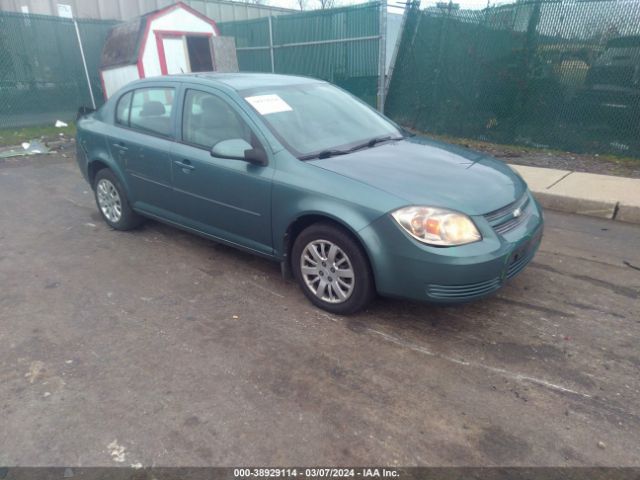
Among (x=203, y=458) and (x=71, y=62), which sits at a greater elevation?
(x=71, y=62)

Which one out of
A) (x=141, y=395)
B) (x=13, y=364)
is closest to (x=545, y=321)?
(x=141, y=395)

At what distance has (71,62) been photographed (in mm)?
12227

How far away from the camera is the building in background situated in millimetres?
14609

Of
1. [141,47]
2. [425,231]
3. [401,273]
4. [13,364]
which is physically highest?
[141,47]

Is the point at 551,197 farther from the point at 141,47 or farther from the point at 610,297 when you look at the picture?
the point at 141,47

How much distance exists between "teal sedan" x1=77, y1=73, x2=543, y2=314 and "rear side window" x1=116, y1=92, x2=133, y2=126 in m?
0.02

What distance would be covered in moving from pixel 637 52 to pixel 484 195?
5.74m

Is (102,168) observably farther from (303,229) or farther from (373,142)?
(373,142)

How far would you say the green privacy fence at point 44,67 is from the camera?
11125 mm

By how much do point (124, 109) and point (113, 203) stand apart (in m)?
1.00

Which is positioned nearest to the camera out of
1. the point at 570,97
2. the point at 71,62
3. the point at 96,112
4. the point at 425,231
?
the point at 425,231

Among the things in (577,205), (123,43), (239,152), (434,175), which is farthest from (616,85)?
(123,43)

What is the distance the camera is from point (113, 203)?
16.4 feet

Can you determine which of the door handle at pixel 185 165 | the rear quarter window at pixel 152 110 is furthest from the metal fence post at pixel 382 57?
the door handle at pixel 185 165
